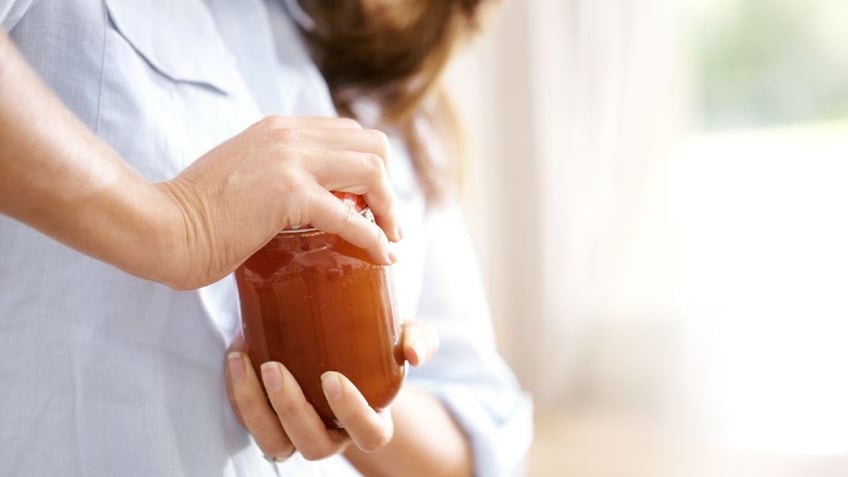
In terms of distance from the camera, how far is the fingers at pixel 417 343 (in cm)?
75

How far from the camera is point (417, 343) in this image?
0.76 meters

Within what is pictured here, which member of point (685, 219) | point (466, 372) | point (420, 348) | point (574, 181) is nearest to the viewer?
point (420, 348)

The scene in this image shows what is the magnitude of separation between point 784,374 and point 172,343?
6.91 ft

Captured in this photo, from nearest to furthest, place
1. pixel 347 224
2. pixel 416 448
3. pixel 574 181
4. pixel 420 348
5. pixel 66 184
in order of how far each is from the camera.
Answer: pixel 66 184
pixel 347 224
pixel 420 348
pixel 416 448
pixel 574 181

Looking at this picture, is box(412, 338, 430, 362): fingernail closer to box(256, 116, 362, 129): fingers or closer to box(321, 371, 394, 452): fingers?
box(321, 371, 394, 452): fingers

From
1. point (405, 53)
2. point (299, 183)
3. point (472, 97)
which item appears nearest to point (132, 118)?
point (299, 183)

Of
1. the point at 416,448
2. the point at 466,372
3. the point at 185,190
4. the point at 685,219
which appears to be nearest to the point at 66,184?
the point at 185,190

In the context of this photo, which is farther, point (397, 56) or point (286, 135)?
point (397, 56)

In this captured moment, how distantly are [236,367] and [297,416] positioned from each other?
0.19ft

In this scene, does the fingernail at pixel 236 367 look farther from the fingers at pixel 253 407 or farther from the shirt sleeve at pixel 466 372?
the shirt sleeve at pixel 466 372

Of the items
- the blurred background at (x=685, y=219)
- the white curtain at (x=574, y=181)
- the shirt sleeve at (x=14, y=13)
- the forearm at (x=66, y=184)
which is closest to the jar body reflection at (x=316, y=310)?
the forearm at (x=66, y=184)

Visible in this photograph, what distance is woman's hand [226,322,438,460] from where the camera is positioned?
677 millimetres

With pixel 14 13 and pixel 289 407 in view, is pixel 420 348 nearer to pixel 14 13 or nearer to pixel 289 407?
pixel 289 407

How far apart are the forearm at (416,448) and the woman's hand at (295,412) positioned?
21 cm
